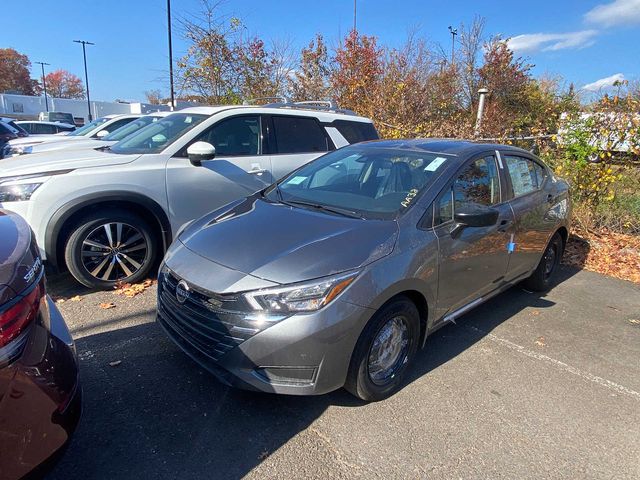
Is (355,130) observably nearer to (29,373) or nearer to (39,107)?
(29,373)

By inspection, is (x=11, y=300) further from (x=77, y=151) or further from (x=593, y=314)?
(x=593, y=314)

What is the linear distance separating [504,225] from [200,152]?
292cm

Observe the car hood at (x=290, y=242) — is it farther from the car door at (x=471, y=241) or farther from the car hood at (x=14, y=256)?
the car hood at (x=14, y=256)

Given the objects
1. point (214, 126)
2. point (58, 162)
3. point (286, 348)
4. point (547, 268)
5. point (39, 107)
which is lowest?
point (39, 107)

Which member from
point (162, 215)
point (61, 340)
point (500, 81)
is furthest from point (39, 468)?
point (500, 81)

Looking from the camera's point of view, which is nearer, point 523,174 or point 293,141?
point 523,174

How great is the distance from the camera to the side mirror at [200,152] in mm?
4412

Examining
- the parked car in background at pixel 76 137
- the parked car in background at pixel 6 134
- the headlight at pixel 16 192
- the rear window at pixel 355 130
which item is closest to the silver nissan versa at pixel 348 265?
the headlight at pixel 16 192

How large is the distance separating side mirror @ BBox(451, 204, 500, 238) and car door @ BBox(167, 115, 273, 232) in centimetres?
270

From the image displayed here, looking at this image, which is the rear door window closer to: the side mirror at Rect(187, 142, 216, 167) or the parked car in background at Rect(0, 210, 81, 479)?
the side mirror at Rect(187, 142, 216, 167)

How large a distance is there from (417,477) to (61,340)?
5.95 ft

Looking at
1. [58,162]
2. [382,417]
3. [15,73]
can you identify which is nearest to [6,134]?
[58,162]

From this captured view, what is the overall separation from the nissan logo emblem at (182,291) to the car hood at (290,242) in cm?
21

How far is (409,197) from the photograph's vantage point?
3.10 m
